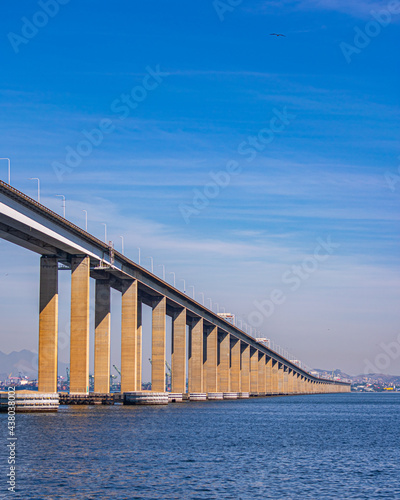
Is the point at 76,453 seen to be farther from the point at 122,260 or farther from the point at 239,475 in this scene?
the point at 122,260

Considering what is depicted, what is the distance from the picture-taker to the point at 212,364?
163500 millimetres

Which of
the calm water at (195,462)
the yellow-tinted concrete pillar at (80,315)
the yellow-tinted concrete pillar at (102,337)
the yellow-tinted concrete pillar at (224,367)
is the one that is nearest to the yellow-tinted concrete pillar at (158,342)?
the yellow-tinted concrete pillar at (102,337)

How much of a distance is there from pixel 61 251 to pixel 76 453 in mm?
48004

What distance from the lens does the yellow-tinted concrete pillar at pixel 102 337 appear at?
103 metres

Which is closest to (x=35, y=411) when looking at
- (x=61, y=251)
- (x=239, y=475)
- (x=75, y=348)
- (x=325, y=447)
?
(x=75, y=348)

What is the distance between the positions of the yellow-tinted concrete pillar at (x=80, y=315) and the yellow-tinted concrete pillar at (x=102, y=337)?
12878mm

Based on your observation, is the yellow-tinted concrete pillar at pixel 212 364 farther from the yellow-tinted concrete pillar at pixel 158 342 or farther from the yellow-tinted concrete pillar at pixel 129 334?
the yellow-tinted concrete pillar at pixel 129 334

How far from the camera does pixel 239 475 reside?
120 ft

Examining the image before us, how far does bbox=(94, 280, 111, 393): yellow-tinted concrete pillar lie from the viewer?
10306 centimetres

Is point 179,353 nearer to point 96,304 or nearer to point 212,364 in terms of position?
point 212,364

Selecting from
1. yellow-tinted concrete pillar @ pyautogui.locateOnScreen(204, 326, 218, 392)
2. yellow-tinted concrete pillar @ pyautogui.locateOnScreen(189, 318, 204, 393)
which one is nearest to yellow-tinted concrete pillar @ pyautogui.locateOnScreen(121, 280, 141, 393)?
yellow-tinted concrete pillar @ pyautogui.locateOnScreen(189, 318, 204, 393)

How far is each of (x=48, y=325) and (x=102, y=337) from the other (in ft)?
60.0

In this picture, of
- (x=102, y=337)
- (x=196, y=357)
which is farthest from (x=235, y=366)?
(x=102, y=337)

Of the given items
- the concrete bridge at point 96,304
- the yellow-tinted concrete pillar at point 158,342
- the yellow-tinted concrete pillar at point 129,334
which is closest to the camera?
the concrete bridge at point 96,304
